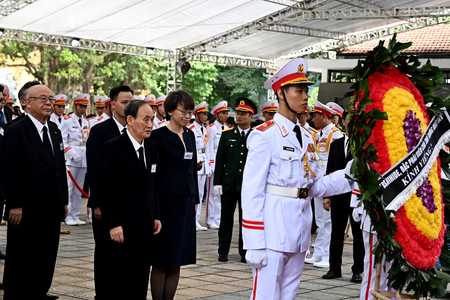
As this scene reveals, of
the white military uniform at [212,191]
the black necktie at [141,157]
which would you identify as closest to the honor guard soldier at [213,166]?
the white military uniform at [212,191]

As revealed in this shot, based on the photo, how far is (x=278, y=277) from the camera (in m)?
4.61

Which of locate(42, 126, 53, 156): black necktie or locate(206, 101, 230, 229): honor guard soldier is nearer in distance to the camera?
locate(42, 126, 53, 156): black necktie

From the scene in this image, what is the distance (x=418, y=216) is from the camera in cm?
431

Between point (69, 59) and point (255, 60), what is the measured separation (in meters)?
9.46

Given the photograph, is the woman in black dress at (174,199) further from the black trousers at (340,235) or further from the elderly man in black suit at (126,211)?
the black trousers at (340,235)

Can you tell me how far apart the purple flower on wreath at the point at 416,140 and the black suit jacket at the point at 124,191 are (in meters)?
2.00

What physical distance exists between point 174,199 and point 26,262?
1376 mm

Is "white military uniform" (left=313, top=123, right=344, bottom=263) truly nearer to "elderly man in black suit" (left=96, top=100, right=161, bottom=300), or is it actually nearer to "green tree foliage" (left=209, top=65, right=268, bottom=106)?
"elderly man in black suit" (left=96, top=100, right=161, bottom=300)

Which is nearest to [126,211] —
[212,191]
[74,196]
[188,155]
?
[188,155]

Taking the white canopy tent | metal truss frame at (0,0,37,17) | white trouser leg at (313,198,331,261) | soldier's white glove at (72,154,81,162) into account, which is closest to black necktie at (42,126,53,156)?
white trouser leg at (313,198,331,261)

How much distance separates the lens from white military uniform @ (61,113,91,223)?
12.2 metres

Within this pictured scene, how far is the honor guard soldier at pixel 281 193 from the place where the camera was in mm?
4535

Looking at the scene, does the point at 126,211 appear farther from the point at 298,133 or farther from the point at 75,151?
the point at 75,151

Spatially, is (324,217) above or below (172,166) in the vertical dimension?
below
